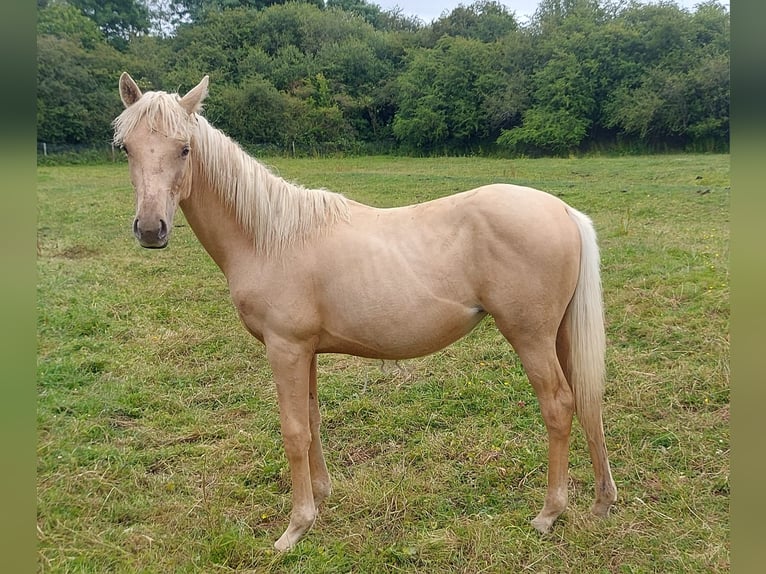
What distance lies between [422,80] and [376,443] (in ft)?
42.5

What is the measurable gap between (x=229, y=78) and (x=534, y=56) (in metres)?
→ 9.76

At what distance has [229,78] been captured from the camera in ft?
51.8

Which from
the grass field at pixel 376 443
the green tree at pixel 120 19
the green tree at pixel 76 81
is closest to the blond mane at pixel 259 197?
the grass field at pixel 376 443

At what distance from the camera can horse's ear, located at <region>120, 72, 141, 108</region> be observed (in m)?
2.28

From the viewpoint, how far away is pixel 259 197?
8.43ft

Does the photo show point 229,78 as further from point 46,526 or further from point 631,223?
point 46,526

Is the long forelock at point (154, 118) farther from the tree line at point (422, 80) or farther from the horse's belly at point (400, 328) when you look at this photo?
the tree line at point (422, 80)

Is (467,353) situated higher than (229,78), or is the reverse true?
(229,78)

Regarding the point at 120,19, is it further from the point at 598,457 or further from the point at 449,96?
the point at 598,457

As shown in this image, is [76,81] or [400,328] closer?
[400,328]
